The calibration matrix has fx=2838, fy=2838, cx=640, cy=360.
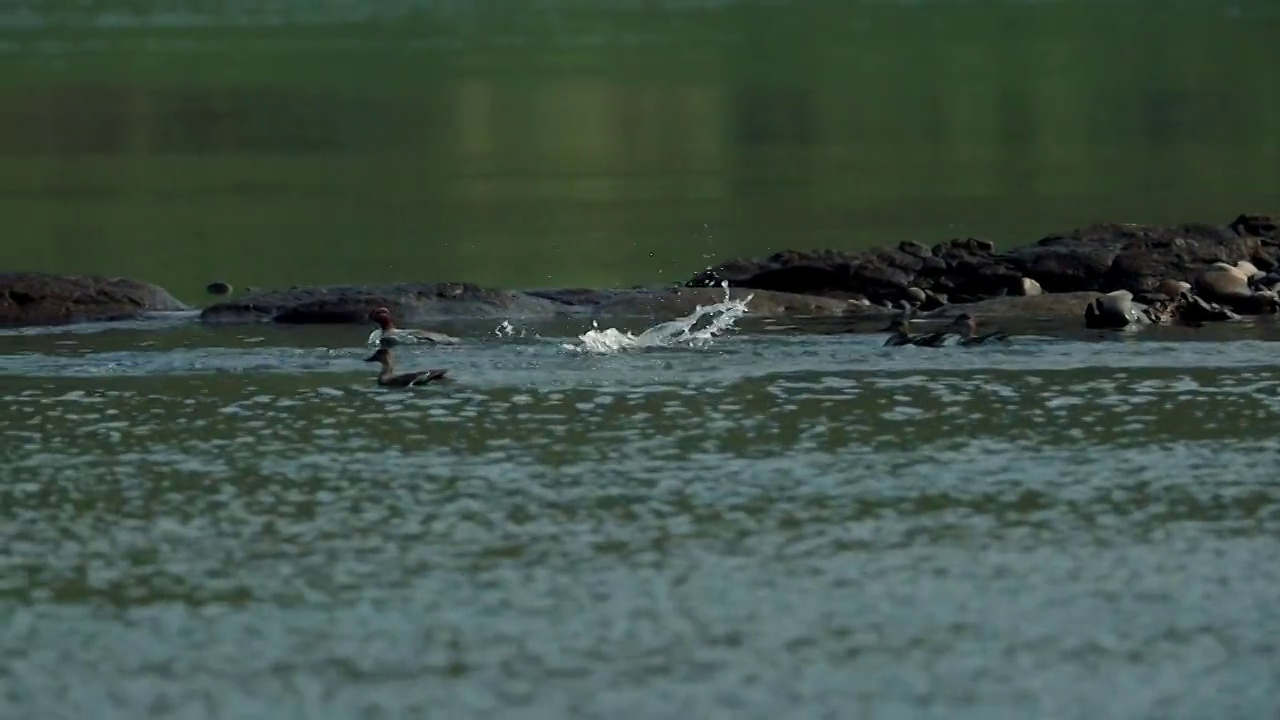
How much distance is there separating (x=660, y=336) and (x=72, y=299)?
11.5 metres

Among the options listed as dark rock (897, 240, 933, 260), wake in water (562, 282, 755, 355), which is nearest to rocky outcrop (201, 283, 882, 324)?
wake in water (562, 282, 755, 355)

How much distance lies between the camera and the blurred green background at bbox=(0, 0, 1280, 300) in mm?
64875

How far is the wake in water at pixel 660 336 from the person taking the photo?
41.1 meters

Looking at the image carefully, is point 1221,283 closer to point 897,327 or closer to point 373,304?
point 897,327

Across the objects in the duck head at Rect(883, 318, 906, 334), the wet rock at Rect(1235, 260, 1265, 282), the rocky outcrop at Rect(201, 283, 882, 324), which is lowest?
the duck head at Rect(883, 318, 906, 334)

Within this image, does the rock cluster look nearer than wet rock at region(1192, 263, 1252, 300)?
No

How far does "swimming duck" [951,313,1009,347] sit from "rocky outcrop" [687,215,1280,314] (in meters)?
6.04

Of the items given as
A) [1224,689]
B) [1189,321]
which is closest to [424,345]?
[1189,321]

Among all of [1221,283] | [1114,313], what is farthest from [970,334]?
[1221,283]

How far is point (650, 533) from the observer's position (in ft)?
92.3

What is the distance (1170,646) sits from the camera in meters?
23.5

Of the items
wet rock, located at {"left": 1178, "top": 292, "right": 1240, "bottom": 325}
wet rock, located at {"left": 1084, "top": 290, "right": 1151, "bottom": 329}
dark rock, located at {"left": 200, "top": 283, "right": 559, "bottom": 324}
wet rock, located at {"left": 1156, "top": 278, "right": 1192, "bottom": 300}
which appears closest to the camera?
wet rock, located at {"left": 1084, "top": 290, "right": 1151, "bottom": 329}

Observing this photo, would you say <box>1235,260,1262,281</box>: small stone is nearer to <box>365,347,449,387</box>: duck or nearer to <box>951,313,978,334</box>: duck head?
<box>951,313,978,334</box>: duck head

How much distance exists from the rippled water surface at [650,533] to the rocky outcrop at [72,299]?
6172 mm
